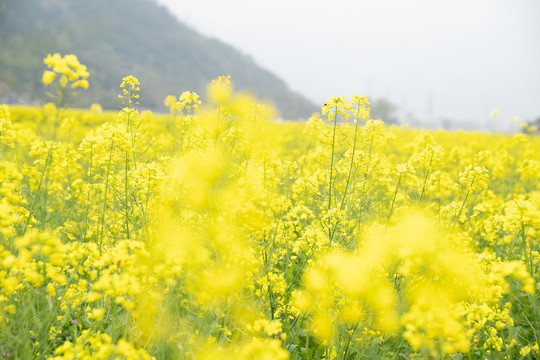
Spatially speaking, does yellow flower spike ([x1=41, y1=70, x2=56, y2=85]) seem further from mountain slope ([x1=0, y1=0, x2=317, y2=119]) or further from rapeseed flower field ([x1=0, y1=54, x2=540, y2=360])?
mountain slope ([x1=0, y1=0, x2=317, y2=119])

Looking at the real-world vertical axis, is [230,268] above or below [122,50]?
below

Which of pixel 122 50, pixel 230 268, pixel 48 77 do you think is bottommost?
pixel 230 268

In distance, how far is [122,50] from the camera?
96375 millimetres

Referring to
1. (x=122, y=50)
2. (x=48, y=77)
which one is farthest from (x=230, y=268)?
(x=122, y=50)

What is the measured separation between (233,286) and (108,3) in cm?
13512

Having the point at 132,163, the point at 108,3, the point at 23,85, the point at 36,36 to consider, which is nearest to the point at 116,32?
the point at 108,3

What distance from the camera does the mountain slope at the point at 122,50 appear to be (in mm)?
60188

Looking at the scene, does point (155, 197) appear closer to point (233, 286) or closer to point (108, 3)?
point (233, 286)

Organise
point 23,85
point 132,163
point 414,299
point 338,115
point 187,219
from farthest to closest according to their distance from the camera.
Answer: point 23,85, point 132,163, point 338,115, point 187,219, point 414,299

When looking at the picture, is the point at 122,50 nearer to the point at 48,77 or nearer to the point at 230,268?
the point at 48,77

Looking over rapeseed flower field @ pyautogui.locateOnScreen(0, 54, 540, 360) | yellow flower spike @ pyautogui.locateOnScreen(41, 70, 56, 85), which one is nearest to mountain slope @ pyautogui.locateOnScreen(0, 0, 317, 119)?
rapeseed flower field @ pyautogui.locateOnScreen(0, 54, 540, 360)

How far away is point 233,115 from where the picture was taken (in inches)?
118

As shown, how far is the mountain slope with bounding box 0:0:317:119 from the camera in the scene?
60188 mm

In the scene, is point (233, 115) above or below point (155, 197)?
above
